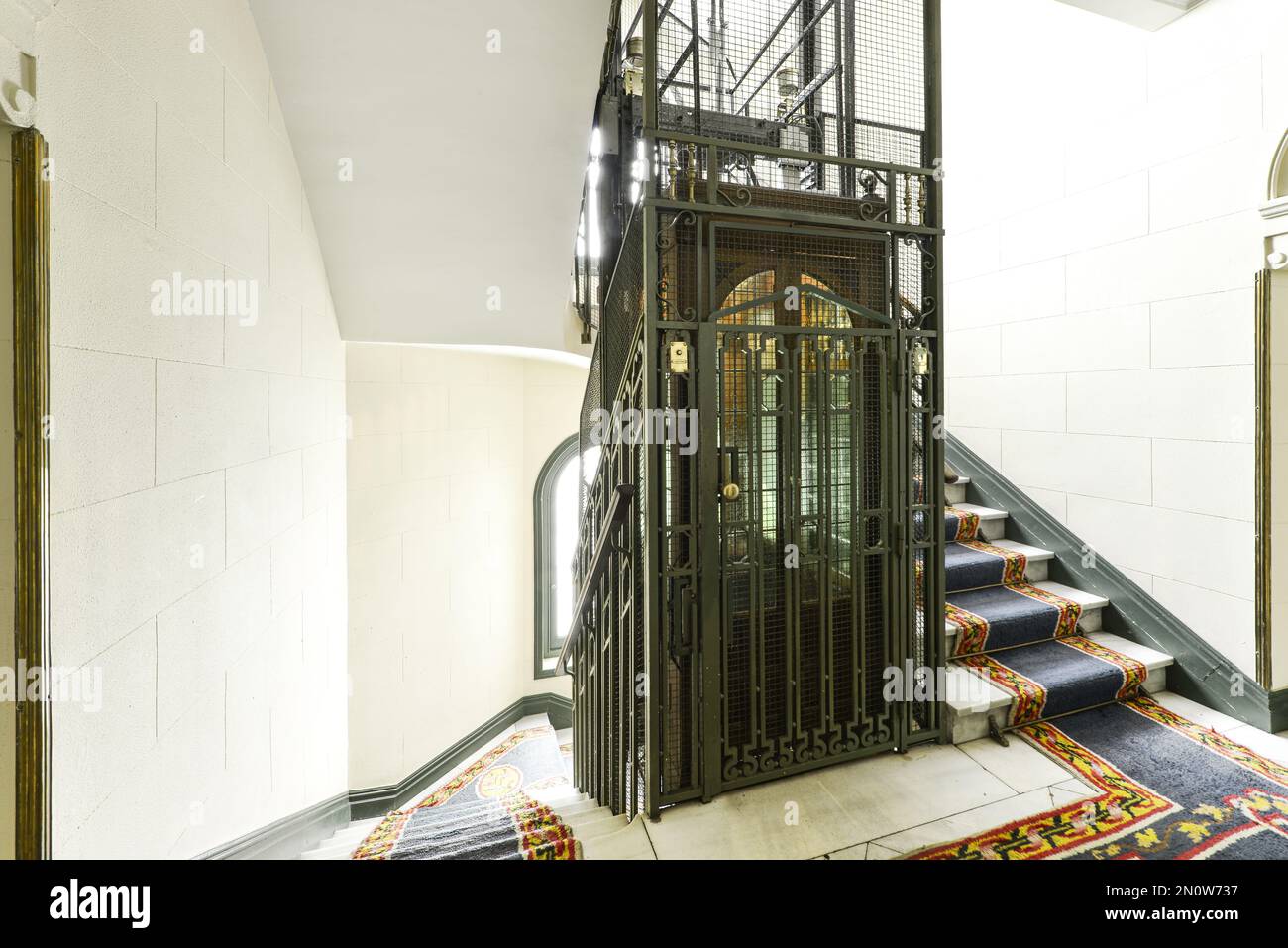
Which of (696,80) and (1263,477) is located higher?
(696,80)

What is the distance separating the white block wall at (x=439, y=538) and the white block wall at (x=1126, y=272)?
327 cm

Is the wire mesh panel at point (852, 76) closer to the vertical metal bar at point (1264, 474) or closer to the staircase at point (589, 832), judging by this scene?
the vertical metal bar at point (1264, 474)

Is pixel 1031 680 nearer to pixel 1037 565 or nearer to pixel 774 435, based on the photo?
pixel 1037 565

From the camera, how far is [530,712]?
5.05 metres

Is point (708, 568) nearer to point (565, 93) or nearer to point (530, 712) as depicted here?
point (565, 93)

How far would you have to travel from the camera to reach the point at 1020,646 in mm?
2637

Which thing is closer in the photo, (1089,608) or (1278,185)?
(1278,185)

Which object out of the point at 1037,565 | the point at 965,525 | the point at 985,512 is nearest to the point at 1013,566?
the point at 1037,565

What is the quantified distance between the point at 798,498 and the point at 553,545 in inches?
137

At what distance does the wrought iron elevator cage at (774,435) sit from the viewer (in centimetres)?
190

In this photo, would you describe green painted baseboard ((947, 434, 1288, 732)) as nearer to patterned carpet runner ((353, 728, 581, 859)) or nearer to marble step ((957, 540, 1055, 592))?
marble step ((957, 540, 1055, 592))

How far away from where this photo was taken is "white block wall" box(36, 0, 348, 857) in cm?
118

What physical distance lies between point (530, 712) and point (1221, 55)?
5865 millimetres

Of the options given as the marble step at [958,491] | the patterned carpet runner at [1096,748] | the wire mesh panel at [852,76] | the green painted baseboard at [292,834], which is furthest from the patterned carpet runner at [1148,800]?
the wire mesh panel at [852,76]
